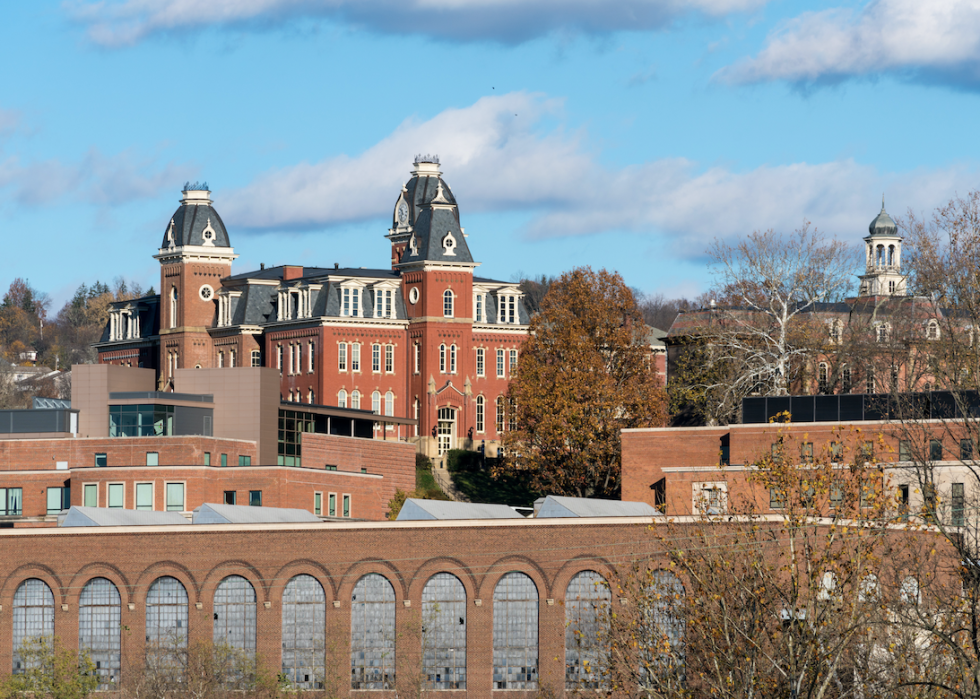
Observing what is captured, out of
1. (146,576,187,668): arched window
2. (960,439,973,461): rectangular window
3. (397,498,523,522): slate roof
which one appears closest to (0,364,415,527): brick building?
(146,576,187,668): arched window

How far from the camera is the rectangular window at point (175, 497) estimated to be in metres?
83.9

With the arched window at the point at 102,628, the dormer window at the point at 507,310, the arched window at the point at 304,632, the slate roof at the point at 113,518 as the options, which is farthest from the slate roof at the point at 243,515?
the dormer window at the point at 507,310

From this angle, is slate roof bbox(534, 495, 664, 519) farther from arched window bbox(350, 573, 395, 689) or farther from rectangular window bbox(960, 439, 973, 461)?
rectangular window bbox(960, 439, 973, 461)

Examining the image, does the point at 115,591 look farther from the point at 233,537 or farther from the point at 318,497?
the point at 318,497

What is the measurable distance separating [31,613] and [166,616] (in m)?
5.36

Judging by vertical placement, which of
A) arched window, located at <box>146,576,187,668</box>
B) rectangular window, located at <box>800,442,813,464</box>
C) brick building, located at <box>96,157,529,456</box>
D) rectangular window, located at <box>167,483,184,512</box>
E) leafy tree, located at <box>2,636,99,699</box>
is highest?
brick building, located at <box>96,157,529,456</box>

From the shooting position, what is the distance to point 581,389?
9844cm

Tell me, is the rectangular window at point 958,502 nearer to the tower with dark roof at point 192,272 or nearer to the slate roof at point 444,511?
the slate roof at point 444,511

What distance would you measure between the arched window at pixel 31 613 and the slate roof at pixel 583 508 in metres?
19.3

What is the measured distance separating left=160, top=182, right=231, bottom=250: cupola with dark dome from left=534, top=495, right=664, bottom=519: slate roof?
68339mm

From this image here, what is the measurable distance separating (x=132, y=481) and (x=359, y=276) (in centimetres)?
4734

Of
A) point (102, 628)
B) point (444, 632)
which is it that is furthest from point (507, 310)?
point (102, 628)

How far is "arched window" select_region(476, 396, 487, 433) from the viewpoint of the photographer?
416 feet

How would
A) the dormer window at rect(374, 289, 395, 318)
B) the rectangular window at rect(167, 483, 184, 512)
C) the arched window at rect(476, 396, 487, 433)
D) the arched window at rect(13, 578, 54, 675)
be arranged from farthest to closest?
the arched window at rect(476, 396, 487, 433) < the dormer window at rect(374, 289, 395, 318) < the rectangular window at rect(167, 483, 184, 512) < the arched window at rect(13, 578, 54, 675)
